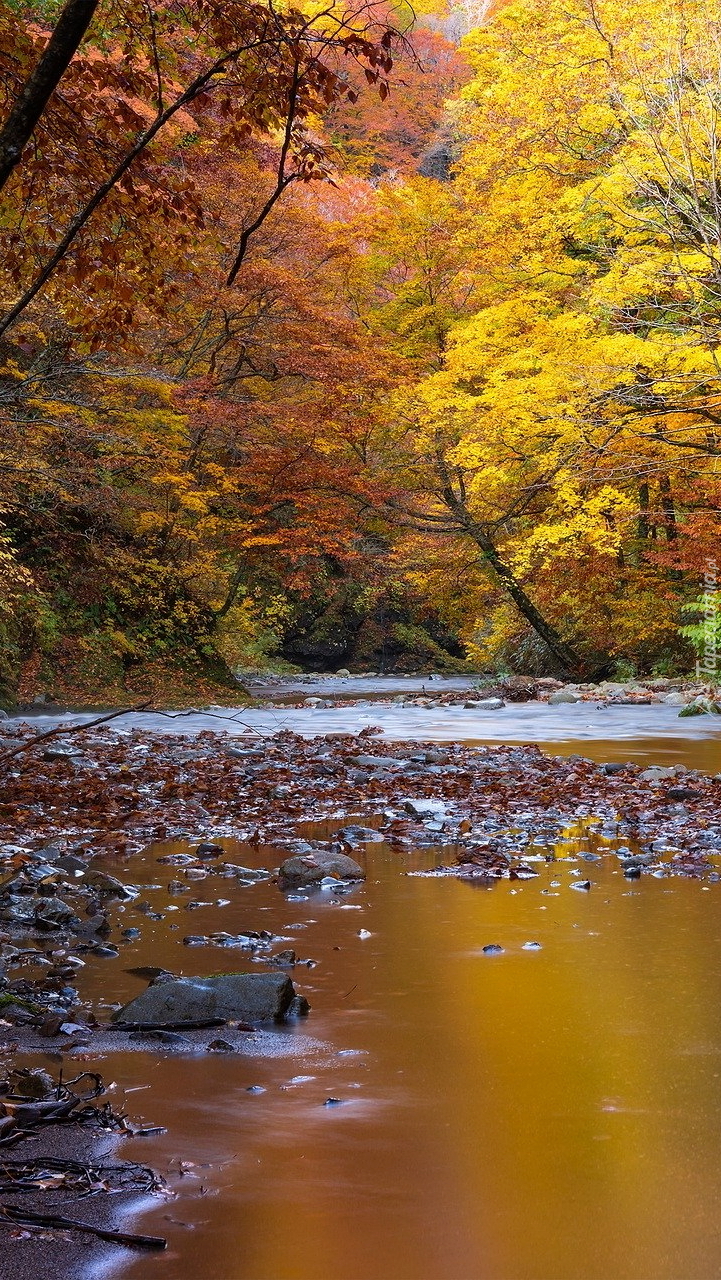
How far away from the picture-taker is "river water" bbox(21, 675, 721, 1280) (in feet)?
7.47

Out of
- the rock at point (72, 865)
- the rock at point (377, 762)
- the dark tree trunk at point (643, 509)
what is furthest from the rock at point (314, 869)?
the dark tree trunk at point (643, 509)

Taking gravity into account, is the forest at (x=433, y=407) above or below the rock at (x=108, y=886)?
above

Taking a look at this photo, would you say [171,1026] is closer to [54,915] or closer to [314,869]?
[54,915]

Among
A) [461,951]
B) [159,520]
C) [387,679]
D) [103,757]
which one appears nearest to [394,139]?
[387,679]

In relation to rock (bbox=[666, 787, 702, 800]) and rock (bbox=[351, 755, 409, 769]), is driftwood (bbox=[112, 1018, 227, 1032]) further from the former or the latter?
rock (bbox=[351, 755, 409, 769])

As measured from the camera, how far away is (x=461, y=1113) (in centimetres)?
296

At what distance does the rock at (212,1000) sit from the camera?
3633 mm

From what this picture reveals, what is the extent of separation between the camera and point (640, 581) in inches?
847

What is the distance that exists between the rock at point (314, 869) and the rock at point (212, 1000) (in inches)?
74.9

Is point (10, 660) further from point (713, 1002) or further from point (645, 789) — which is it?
point (713, 1002)

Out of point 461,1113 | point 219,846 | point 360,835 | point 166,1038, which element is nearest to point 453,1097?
point 461,1113

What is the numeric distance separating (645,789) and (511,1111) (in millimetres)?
6247

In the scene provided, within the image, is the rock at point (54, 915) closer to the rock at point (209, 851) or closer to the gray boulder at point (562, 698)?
the rock at point (209, 851)

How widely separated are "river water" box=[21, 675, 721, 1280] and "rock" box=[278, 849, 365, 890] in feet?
1.07
